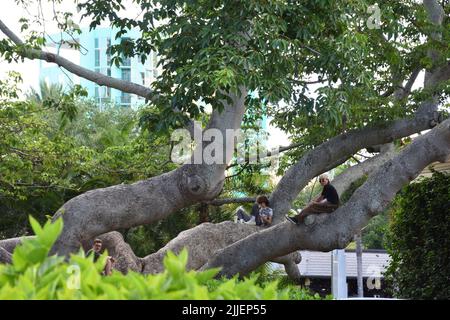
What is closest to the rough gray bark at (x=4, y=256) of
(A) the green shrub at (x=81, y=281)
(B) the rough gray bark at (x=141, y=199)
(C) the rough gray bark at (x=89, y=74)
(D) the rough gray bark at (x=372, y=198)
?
(B) the rough gray bark at (x=141, y=199)

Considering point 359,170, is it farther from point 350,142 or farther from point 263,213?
point 263,213

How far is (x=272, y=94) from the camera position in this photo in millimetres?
12039

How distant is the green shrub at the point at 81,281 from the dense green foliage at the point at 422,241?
37.5 feet

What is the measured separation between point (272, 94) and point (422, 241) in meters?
5.39

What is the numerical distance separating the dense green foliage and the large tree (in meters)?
1.41

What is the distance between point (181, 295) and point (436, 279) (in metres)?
12.1

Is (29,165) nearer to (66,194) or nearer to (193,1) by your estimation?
(66,194)

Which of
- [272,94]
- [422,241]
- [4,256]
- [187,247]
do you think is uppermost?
[272,94]

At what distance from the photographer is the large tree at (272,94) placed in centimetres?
1211

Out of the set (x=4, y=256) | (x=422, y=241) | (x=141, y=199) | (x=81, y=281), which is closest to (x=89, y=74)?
(x=141, y=199)

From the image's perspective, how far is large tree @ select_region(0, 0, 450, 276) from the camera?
1211 centimetres

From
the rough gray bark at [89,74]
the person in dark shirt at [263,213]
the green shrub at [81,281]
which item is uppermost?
the rough gray bark at [89,74]

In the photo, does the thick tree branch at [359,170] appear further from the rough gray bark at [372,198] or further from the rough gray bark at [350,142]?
the rough gray bark at [372,198]

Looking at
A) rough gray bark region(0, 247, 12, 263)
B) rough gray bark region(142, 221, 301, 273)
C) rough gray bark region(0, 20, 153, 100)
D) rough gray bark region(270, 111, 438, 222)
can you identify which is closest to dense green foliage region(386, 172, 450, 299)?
rough gray bark region(270, 111, 438, 222)
